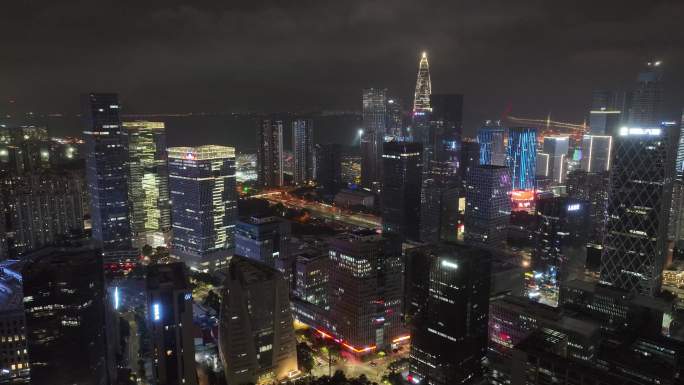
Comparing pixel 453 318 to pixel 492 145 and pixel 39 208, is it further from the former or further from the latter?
pixel 492 145

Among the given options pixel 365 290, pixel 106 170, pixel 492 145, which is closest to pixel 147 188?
pixel 106 170

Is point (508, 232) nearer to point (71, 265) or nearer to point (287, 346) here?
point (287, 346)

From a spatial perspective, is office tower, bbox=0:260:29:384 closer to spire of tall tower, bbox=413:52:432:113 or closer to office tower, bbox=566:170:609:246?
office tower, bbox=566:170:609:246

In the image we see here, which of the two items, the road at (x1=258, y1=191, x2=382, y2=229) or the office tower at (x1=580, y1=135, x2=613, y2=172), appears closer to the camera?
the road at (x1=258, y1=191, x2=382, y2=229)

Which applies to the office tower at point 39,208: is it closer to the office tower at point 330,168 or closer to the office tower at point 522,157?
the office tower at point 330,168

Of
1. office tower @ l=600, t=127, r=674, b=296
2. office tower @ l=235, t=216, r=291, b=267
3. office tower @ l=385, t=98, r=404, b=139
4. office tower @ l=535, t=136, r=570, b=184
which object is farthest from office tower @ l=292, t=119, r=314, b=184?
office tower @ l=600, t=127, r=674, b=296

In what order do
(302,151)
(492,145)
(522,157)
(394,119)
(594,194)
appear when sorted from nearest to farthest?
(594,194)
(522,157)
(492,145)
(394,119)
(302,151)
